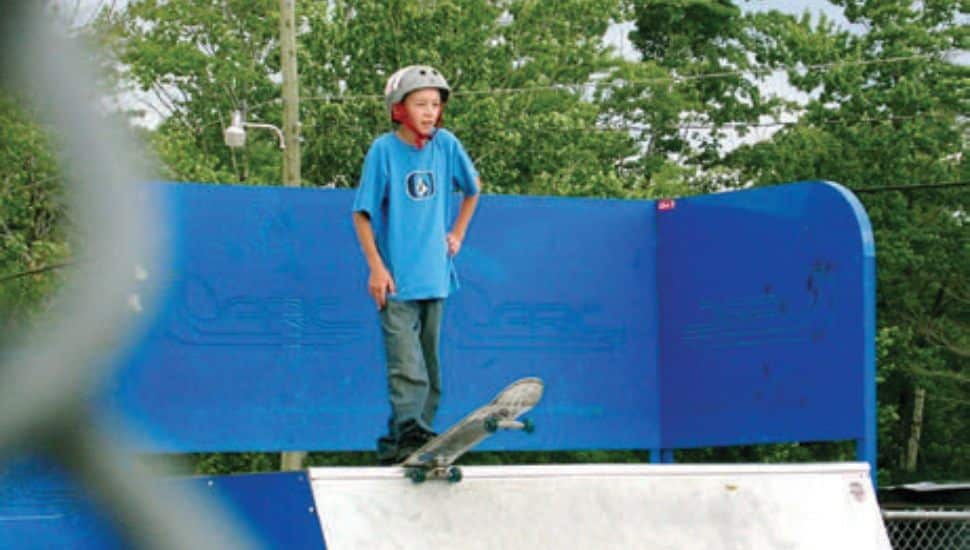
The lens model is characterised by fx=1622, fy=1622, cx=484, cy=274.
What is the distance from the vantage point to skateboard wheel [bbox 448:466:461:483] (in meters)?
3.96

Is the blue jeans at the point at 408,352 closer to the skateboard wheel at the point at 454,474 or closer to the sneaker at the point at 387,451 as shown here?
the sneaker at the point at 387,451

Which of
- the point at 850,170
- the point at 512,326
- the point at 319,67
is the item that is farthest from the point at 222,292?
the point at 850,170

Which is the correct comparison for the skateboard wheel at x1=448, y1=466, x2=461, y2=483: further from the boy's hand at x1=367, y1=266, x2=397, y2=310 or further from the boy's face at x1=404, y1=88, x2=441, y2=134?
the boy's face at x1=404, y1=88, x2=441, y2=134

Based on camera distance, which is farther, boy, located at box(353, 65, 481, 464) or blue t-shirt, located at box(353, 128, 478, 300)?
blue t-shirt, located at box(353, 128, 478, 300)

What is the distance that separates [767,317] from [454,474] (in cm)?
325

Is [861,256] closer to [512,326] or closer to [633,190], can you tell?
[512,326]

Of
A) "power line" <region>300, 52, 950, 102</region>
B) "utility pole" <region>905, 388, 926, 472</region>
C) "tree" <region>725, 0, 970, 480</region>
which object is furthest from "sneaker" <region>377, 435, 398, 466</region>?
"utility pole" <region>905, 388, 926, 472</region>

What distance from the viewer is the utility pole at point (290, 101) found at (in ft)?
65.8

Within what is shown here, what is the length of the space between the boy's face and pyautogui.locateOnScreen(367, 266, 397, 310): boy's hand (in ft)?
1.57

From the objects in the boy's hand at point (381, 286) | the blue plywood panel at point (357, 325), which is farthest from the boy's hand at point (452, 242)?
the blue plywood panel at point (357, 325)

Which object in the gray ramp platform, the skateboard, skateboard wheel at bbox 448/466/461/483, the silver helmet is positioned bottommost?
the gray ramp platform

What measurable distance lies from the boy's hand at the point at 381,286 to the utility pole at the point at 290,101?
48.1 feet

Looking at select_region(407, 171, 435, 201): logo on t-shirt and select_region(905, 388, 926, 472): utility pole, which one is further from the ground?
select_region(407, 171, 435, 201): logo on t-shirt

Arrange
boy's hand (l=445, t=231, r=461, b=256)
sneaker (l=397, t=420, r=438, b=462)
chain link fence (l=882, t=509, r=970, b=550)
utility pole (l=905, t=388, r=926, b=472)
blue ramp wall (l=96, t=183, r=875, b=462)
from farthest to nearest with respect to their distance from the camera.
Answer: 1. utility pole (l=905, t=388, r=926, b=472)
2. chain link fence (l=882, t=509, r=970, b=550)
3. blue ramp wall (l=96, t=183, r=875, b=462)
4. boy's hand (l=445, t=231, r=461, b=256)
5. sneaker (l=397, t=420, r=438, b=462)
